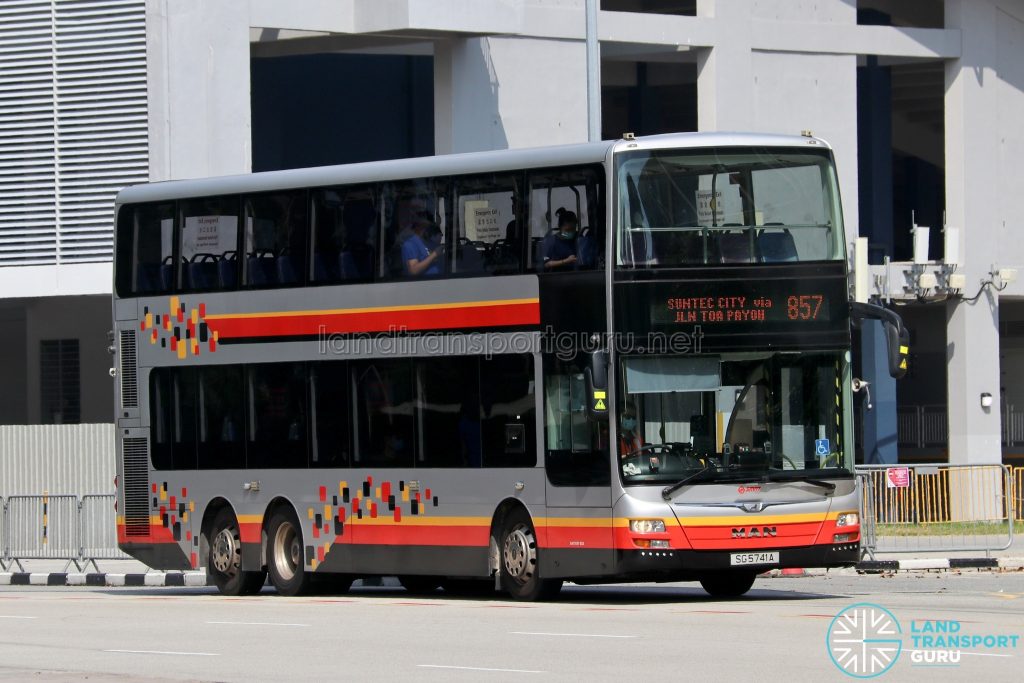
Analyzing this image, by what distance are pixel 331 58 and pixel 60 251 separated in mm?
10606

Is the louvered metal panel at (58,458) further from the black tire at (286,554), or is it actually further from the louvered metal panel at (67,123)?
the black tire at (286,554)

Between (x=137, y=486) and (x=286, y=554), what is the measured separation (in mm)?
2543

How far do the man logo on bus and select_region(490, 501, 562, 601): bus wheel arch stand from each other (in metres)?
3.46

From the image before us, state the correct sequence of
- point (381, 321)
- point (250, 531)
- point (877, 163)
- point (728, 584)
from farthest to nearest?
point (877, 163) → point (250, 531) → point (381, 321) → point (728, 584)

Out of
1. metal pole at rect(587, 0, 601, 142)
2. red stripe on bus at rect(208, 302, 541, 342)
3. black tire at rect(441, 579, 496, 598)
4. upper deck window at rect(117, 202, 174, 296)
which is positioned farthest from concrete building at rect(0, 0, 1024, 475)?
black tire at rect(441, 579, 496, 598)

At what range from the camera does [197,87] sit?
105 ft

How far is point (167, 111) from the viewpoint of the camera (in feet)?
→ 105

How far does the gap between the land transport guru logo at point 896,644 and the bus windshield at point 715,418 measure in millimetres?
2660

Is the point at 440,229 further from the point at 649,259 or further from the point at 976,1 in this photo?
the point at 976,1

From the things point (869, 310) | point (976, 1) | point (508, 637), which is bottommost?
point (508, 637)

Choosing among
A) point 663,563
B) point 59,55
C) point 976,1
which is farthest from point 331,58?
point 663,563

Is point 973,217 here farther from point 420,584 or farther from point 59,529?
point 420,584

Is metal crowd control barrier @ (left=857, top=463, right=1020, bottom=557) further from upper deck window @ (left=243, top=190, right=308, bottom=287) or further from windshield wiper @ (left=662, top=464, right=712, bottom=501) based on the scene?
upper deck window @ (left=243, top=190, right=308, bottom=287)

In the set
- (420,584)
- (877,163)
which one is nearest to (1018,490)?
(420,584)
